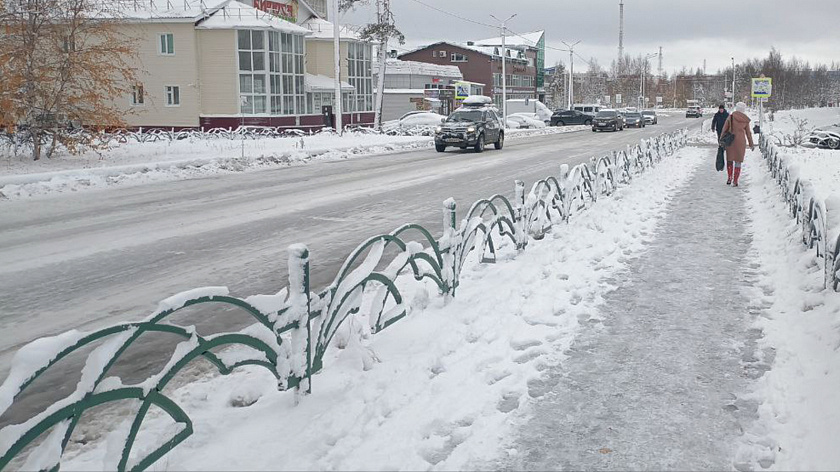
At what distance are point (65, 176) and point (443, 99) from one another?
5883 centimetres

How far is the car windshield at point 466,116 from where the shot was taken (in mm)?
29359

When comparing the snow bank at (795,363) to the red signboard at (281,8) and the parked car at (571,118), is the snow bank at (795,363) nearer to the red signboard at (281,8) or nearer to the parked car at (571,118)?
the red signboard at (281,8)

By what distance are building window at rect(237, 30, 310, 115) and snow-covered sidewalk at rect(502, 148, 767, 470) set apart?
3491cm

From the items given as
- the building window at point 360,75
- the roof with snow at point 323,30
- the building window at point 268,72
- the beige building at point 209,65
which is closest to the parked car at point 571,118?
the building window at point 360,75

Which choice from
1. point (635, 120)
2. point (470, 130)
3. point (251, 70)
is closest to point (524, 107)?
point (635, 120)

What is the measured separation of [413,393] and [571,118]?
6014 cm

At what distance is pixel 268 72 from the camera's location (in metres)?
40.2

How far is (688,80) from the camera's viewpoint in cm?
17775

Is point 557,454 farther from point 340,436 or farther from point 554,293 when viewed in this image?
point 554,293

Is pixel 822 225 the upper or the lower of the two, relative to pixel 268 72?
lower

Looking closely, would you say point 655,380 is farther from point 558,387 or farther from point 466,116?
point 466,116

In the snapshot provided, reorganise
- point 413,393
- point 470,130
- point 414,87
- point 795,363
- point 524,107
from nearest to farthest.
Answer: point 413,393
point 795,363
point 470,130
point 414,87
point 524,107

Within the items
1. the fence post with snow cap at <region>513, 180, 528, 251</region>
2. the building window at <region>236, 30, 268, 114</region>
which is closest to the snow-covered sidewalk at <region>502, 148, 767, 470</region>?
the fence post with snow cap at <region>513, 180, 528, 251</region>

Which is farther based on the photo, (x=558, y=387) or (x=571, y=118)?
(x=571, y=118)
